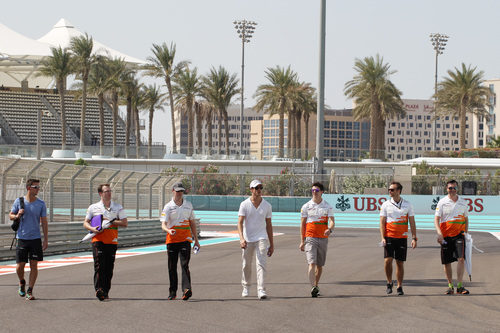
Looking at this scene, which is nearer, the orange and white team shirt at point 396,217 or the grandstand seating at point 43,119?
the orange and white team shirt at point 396,217

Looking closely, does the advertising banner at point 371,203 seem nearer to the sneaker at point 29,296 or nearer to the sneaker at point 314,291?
the sneaker at point 314,291

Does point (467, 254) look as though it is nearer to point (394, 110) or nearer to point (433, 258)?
point (433, 258)

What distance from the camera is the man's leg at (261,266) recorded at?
1099 cm

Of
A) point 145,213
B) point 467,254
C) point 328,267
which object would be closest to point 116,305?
point 467,254

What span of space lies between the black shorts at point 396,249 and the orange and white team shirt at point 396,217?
0.08 meters

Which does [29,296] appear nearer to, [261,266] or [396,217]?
[261,266]

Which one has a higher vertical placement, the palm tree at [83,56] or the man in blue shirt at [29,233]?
the palm tree at [83,56]

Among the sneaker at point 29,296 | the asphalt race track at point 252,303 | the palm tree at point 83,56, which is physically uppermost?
the palm tree at point 83,56

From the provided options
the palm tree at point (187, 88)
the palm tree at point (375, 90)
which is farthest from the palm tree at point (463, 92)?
the palm tree at point (187, 88)

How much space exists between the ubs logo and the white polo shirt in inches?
1146

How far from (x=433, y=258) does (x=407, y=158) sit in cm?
5762

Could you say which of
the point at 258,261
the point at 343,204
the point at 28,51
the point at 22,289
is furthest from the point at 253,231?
the point at 28,51

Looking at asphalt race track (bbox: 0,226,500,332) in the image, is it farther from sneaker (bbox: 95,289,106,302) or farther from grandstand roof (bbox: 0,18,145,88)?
grandstand roof (bbox: 0,18,145,88)

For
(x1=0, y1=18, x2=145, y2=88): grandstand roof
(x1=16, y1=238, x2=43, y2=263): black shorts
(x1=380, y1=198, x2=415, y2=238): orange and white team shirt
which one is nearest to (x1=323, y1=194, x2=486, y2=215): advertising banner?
(x1=380, y1=198, x2=415, y2=238): orange and white team shirt
